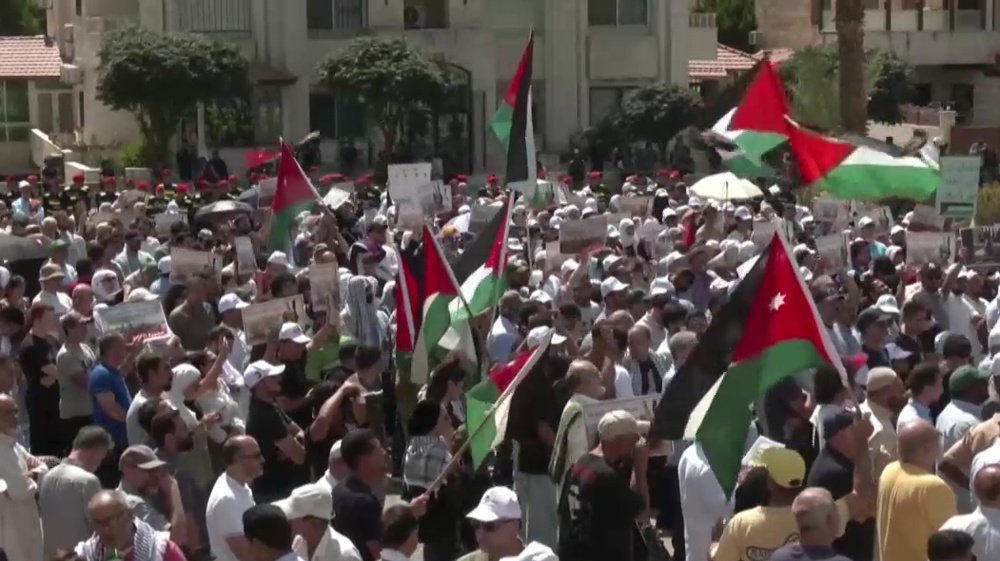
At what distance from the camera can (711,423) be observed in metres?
9.28

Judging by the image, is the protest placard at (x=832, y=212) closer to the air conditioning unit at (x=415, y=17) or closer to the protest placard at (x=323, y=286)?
the protest placard at (x=323, y=286)

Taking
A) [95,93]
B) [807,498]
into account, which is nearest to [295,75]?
[95,93]

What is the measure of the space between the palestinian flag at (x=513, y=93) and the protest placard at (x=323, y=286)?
3561 millimetres

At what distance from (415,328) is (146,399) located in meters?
2.77

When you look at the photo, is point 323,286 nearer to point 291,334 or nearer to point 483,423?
point 291,334

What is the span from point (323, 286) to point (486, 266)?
1.35 meters

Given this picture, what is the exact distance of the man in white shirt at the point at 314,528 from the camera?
8.27 m

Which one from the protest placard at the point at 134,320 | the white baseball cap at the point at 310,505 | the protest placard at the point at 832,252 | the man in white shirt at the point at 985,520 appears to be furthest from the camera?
the protest placard at the point at 832,252

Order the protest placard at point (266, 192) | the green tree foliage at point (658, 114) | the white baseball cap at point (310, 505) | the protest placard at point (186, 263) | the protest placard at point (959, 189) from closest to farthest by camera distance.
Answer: the white baseball cap at point (310, 505) → the protest placard at point (186, 263) → the protest placard at point (959, 189) → the protest placard at point (266, 192) → the green tree foliage at point (658, 114)

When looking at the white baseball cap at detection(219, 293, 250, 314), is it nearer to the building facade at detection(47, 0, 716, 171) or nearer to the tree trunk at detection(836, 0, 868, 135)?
the tree trunk at detection(836, 0, 868, 135)

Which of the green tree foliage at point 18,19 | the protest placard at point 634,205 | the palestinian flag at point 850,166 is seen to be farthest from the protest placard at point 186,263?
the green tree foliage at point 18,19

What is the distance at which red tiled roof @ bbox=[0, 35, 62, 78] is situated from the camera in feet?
162

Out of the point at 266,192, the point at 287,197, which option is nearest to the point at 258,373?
the point at 287,197

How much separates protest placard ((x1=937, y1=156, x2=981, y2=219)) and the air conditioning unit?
96.4 feet
